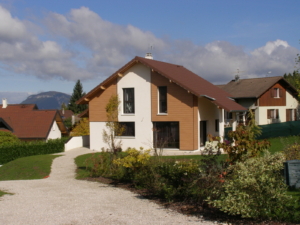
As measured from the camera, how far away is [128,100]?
2714 centimetres

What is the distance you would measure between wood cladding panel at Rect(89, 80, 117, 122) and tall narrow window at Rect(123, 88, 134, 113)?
86cm

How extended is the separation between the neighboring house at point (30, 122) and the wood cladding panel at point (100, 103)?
1162 centimetres

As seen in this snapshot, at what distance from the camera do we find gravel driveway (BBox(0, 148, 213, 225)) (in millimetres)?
8133

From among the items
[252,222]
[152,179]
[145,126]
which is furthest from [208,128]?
[252,222]

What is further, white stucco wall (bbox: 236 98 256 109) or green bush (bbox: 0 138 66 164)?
white stucco wall (bbox: 236 98 256 109)

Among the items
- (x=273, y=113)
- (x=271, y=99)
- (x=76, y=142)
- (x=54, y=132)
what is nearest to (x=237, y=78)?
(x=271, y=99)

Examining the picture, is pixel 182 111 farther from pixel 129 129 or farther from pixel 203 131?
pixel 129 129

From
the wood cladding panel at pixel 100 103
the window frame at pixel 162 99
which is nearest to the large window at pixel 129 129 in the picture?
the wood cladding panel at pixel 100 103

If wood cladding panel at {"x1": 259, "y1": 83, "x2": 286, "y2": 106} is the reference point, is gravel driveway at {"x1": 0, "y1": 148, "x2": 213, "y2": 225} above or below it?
below

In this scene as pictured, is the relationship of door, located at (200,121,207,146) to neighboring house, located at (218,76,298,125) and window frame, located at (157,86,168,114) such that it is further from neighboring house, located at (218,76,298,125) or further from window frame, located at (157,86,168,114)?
neighboring house, located at (218,76,298,125)

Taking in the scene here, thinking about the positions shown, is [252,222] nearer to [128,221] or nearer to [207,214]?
[207,214]

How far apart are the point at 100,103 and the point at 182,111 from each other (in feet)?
23.1

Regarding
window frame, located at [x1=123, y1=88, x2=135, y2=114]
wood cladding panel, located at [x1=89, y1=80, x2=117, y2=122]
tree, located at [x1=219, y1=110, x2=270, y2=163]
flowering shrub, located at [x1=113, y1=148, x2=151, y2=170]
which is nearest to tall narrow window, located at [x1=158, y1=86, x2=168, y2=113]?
window frame, located at [x1=123, y1=88, x2=135, y2=114]

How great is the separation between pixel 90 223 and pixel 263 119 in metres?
32.8
